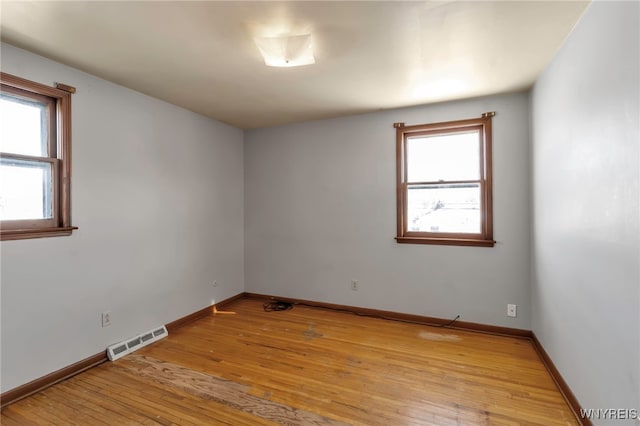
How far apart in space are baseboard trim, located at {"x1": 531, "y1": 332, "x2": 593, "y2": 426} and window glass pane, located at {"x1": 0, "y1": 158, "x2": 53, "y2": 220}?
398 centimetres

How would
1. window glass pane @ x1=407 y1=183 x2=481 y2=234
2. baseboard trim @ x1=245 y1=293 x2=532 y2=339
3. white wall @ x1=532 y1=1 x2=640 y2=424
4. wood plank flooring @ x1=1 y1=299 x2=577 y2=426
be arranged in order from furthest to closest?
window glass pane @ x1=407 y1=183 x2=481 y2=234 < baseboard trim @ x1=245 y1=293 x2=532 y2=339 < wood plank flooring @ x1=1 y1=299 x2=577 y2=426 < white wall @ x1=532 y1=1 x2=640 y2=424

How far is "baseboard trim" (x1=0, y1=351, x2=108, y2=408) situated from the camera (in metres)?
2.00

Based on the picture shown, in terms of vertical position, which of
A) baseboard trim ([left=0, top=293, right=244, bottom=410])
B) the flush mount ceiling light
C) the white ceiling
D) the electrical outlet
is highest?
the white ceiling

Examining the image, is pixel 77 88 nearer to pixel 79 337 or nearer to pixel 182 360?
pixel 79 337

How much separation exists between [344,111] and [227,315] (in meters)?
2.98

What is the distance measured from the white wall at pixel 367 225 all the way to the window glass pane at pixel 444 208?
217mm

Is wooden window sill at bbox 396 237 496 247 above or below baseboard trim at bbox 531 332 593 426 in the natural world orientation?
above

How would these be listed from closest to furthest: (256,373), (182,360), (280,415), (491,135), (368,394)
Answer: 1. (280,415)
2. (368,394)
3. (256,373)
4. (182,360)
5. (491,135)

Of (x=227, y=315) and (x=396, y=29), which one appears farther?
(x=227, y=315)

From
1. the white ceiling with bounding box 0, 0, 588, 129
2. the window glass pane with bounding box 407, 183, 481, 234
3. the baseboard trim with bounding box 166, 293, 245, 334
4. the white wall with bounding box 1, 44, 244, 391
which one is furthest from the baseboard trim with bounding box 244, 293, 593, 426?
the white ceiling with bounding box 0, 0, 588, 129

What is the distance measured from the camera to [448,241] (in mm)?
3262

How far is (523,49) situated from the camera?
2129 millimetres

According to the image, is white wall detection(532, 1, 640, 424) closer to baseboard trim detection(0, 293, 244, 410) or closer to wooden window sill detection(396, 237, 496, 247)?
wooden window sill detection(396, 237, 496, 247)

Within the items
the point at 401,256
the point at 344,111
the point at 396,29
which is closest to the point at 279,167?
the point at 344,111
